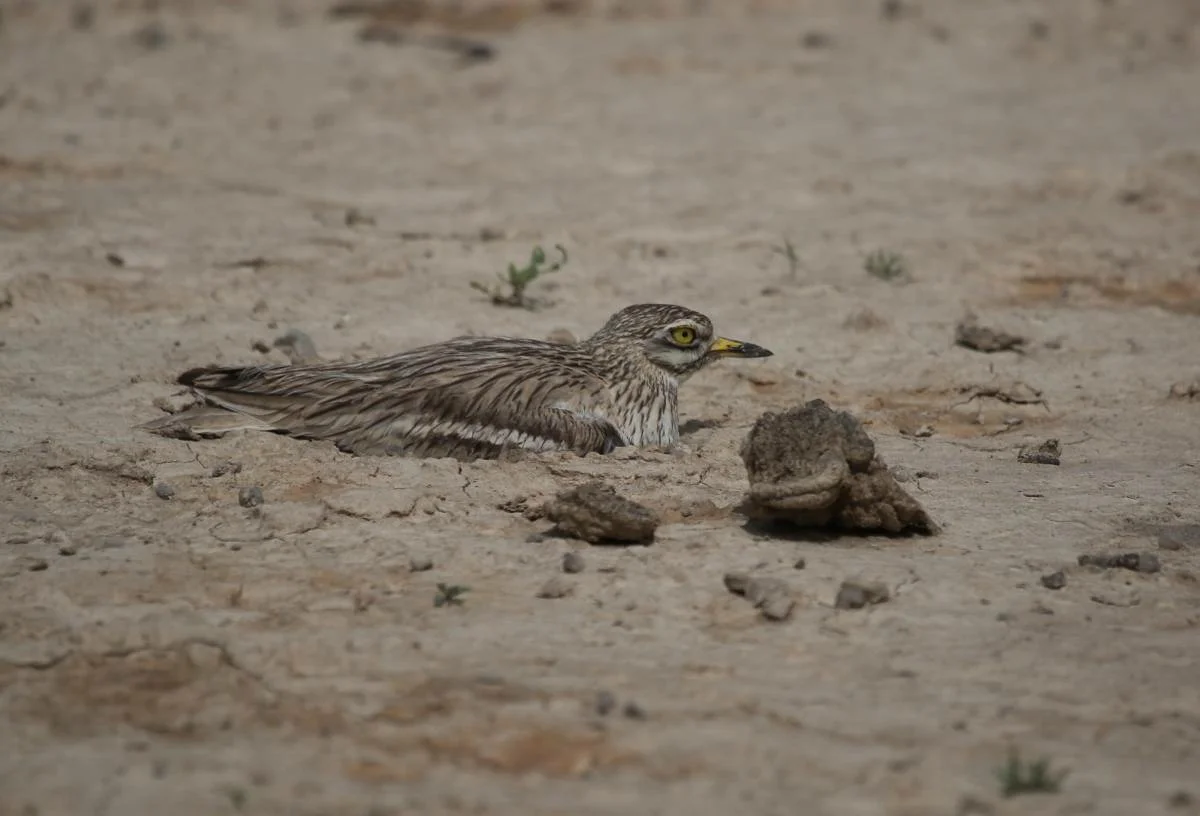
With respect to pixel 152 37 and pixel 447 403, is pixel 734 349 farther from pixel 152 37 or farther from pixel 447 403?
pixel 152 37

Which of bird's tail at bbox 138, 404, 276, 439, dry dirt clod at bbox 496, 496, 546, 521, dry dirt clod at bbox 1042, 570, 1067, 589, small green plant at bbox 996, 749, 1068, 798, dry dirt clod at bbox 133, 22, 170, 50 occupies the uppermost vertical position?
dry dirt clod at bbox 133, 22, 170, 50

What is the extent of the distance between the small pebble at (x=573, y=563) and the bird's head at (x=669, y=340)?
1.77m

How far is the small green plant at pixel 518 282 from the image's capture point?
26.3 ft

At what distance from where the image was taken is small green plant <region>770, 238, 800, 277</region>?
27.8ft

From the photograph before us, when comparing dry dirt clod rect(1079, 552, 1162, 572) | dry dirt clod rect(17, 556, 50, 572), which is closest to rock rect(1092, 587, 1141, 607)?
dry dirt clod rect(1079, 552, 1162, 572)

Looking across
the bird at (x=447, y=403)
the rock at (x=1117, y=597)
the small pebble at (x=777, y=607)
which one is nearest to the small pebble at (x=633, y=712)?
the small pebble at (x=777, y=607)

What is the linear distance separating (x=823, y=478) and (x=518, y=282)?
2.94m

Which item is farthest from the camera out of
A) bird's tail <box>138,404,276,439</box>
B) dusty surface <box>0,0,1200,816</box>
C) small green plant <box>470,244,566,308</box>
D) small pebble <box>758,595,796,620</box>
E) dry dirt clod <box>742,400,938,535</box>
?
small green plant <box>470,244,566,308</box>

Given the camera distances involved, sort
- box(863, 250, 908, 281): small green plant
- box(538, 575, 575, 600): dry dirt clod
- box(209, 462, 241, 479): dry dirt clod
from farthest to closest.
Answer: box(863, 250, 908, 281): small green plant
box(209, 462, 241, 479): dry dirt clod
box(538, 575, 575, 600): dry dirt clod

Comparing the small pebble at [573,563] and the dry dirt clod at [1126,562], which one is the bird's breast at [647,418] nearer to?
the small pebble at [573,563]

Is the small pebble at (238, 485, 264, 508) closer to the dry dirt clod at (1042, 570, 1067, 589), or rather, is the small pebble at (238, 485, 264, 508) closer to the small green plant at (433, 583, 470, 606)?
the small green plant at (433, 583, 470, 606)

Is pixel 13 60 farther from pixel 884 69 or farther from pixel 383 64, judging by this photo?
pixel 884 69

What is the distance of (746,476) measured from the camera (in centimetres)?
632

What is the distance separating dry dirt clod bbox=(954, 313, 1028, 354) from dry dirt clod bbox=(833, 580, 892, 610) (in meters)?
2.98
